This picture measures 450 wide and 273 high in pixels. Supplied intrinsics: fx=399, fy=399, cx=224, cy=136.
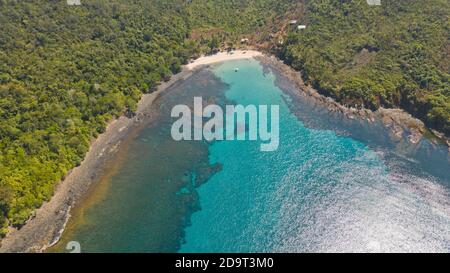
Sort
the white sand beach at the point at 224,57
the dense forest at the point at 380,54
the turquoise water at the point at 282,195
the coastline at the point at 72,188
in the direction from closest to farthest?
the coastline at the point at 72,188
the turquoise water at the point at 282,195
the dense forest at the point at 380,54
the white sand beach at the point at 224,57

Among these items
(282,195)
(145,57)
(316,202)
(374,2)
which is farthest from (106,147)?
(374,2)

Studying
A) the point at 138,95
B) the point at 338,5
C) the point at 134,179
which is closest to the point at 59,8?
the point at 138,95

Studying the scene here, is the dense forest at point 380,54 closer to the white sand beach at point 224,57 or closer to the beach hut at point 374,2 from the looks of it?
the beach hut at point 374,2

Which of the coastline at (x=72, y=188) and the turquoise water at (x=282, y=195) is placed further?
the turquoise water at (x=282, y=195)

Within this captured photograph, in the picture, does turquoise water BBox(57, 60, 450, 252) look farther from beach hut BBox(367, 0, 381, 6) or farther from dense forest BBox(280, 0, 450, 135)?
beach hut BBox(367, 0, 381, 6)

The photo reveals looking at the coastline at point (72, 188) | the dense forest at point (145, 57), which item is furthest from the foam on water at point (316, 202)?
the dense forest at point (145, 57)

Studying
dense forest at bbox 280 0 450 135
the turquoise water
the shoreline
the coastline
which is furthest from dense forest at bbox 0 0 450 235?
the turquoise water
